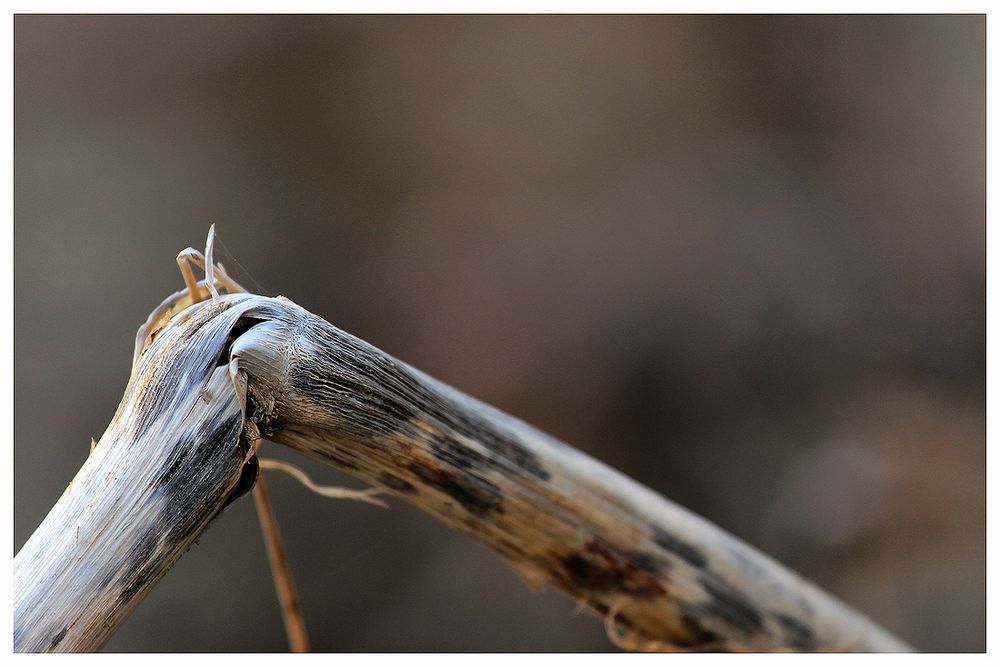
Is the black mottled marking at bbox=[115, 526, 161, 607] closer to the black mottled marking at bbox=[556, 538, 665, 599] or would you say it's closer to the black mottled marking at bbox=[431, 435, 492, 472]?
the black mottled marking at bbox=[431, 435, 492, 472]

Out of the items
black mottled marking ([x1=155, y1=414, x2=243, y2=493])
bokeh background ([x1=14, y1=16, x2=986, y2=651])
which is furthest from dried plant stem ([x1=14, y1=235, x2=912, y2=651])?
bokeh background ([x1=14, y1=16, x2=986, y2=651])

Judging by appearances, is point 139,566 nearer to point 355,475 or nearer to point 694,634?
point 355,475

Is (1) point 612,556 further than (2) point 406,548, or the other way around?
(2) point 406,548

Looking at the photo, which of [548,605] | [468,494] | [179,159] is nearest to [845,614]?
[468,494]

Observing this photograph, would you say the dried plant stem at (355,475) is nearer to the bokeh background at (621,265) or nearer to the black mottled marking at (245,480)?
the black mottled marking at (245,480)

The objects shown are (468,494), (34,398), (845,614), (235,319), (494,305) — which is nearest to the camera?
(235,319)

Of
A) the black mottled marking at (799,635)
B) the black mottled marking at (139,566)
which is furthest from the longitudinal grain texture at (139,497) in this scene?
the black mottled marking at (799,635)

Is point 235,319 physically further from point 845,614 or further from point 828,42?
point 828,42
